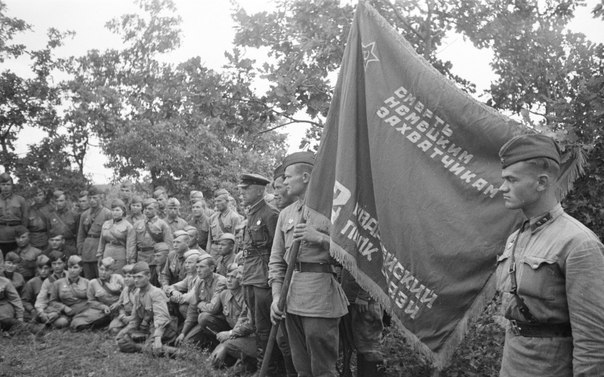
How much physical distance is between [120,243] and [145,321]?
2510 millimetres

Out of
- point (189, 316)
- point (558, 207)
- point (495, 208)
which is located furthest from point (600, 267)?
point (189, 316)

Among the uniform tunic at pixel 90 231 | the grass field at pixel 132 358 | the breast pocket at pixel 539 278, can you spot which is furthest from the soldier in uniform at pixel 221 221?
the breast pocket at pixel 539 278

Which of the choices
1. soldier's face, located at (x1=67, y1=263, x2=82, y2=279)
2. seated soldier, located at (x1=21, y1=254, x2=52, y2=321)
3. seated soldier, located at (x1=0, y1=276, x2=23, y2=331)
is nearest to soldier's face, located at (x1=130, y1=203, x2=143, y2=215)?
soldier's face, located at (x1=67, y1=263, x2=82, y2=279)

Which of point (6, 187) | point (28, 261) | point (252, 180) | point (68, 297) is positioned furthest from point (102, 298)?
point (252, 180)

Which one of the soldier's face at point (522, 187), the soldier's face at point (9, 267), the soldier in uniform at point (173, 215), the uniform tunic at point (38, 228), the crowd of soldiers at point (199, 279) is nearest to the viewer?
the soldier's face at point (522, 187)

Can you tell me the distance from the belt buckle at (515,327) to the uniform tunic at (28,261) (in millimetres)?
9585

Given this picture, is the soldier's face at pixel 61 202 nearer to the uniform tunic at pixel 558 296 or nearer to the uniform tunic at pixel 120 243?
the uniform tunic at pixel 120 243

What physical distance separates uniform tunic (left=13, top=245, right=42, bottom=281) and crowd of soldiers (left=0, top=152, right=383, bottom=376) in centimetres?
2

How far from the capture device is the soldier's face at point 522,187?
8.61 feet

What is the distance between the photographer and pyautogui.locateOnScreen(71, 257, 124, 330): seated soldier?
29.8 ft

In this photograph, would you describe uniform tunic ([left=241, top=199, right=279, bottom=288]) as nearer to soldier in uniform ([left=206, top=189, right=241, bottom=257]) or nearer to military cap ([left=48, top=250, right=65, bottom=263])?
soldier in uniform ([left=206, top=189, right=241, bottom=257])

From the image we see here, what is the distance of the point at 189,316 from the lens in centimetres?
769

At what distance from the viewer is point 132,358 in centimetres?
721

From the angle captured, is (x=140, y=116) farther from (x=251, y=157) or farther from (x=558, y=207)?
(x=558, y=207)
